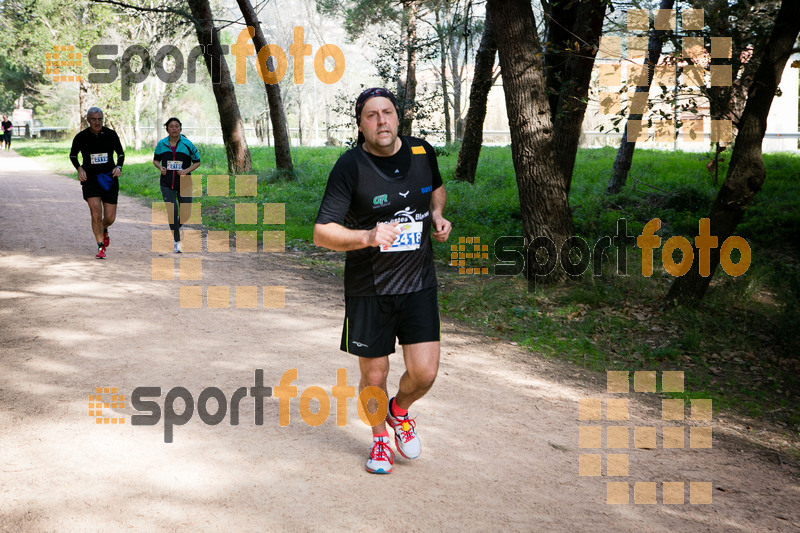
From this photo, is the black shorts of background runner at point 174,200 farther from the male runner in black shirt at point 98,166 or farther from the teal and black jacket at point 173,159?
the male runner in black shirt at point 98,166

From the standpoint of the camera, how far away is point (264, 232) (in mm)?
14414

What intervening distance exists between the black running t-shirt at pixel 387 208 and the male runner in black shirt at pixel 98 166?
25.3ft

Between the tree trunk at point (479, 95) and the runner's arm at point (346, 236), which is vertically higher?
the tree trunk at point (479, 95)

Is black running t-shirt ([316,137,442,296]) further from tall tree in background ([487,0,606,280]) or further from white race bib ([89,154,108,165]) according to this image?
white race bib ([89,154,108,165])

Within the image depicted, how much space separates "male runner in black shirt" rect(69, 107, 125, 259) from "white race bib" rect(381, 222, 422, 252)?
7.84 meters

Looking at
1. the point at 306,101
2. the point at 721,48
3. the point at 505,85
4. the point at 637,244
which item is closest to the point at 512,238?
the point at 637,244

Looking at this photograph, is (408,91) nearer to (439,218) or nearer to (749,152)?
(749,152)

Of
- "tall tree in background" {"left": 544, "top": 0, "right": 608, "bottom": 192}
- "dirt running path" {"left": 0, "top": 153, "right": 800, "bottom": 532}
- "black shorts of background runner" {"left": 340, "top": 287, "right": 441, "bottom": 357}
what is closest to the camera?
"dirt running path" {"left": 0, "top": 153, "right": 800, "bottom": 532}

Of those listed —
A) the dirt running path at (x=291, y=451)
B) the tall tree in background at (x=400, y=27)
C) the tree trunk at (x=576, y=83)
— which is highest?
the tall tree in background at (x=400, y=27)

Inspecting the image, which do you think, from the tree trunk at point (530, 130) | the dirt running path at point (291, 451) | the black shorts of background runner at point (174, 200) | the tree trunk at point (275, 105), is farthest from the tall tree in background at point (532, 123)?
the tree trunk at point (275, 105)

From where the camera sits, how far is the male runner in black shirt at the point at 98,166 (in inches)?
434

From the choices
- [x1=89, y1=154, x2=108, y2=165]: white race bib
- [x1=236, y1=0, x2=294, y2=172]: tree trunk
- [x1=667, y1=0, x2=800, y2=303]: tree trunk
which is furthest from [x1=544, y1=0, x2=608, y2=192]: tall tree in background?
[x1=236, y1=0, x2=294, y2=172]: tree trunk

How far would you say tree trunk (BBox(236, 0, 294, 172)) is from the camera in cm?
2078

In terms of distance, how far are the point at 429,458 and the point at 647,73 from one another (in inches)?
294
